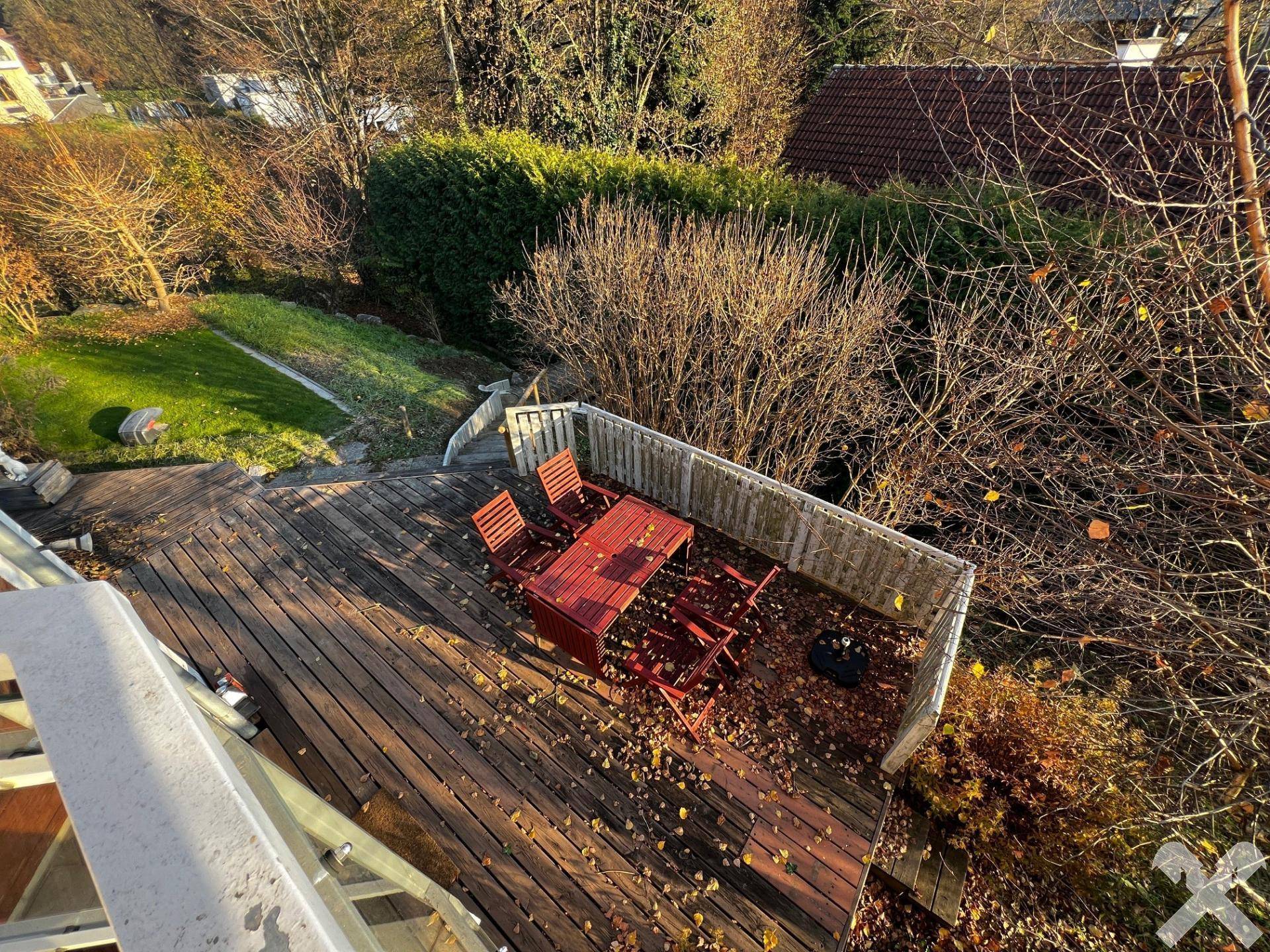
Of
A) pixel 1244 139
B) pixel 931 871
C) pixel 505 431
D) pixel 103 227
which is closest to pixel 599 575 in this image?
pixel 505 431

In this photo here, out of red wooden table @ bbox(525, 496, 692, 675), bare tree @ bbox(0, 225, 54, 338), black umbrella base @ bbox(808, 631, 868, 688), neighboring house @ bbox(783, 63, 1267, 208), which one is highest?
neighboring house @ bbox(783, 63, 1267, 208)

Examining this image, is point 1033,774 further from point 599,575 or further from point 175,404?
point 175,404

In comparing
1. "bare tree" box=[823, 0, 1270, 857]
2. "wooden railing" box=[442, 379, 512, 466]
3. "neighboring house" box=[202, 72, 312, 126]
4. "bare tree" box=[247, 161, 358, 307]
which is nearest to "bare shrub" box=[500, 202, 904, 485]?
"bare tree" box=[823, 0, 1270, 857]

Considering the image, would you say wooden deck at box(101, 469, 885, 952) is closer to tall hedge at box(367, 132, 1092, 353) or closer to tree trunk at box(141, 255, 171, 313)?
tall hedge at box(367, 132, 1092, 353)

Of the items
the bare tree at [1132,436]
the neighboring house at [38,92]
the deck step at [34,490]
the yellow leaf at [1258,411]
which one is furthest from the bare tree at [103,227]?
the neighboring house at [38,92]

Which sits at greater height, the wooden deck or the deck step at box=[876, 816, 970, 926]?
the wooden deck

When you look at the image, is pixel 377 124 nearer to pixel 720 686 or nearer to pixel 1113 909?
pixel 720 686
